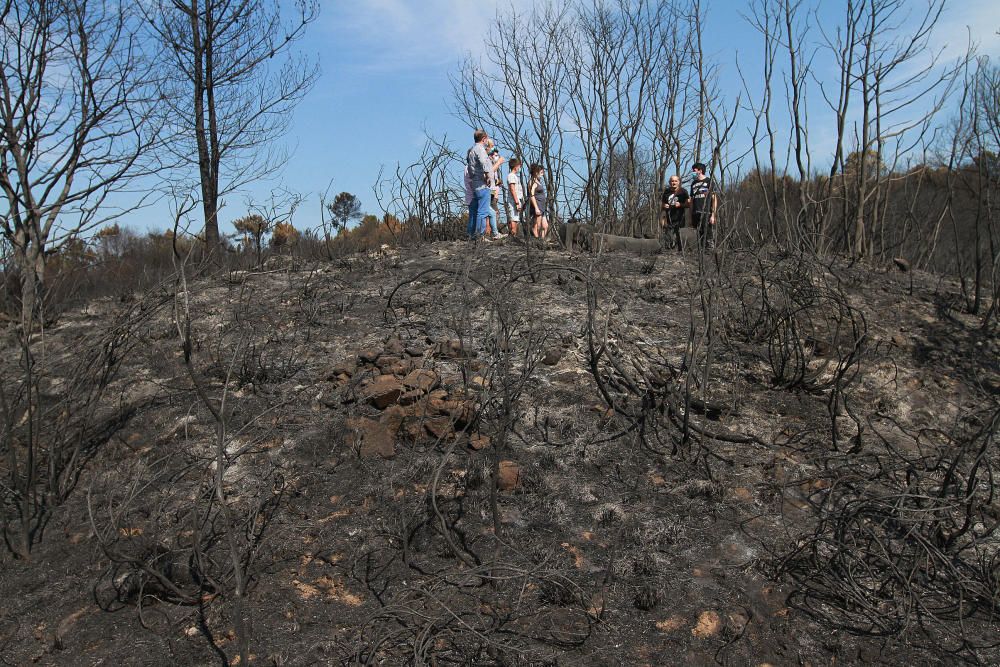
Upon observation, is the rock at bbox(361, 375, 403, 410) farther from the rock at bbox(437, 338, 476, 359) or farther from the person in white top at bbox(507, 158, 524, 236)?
the person in white top at bbox(507, 158, 524, 236)

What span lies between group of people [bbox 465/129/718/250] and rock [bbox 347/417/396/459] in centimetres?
336

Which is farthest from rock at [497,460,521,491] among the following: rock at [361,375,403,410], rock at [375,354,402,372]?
rock at [375,354,402,372]

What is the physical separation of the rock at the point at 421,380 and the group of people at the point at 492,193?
2.86 meters

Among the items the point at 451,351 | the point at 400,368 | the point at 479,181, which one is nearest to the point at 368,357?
the point at 400,368

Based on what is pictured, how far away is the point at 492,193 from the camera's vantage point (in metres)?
7.60

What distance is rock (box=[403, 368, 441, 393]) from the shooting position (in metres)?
4.12

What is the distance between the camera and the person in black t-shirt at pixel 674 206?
24.8 feet

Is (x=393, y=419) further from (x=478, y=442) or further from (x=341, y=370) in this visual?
(x=341, y=370)

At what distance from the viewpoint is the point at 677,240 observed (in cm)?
741

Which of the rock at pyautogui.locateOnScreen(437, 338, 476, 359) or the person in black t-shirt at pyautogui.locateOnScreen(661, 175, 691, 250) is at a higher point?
the person in black t-shirt at pyautogui.locateOnScreen(661, 175, 691, 250)

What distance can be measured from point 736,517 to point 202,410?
10.1 feet

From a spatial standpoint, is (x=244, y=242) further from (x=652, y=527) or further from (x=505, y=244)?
(x=652, y=527)

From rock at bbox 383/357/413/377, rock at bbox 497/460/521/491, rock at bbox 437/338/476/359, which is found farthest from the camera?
rock at bbox 437/338/476/359

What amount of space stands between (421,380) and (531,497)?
1020mm
